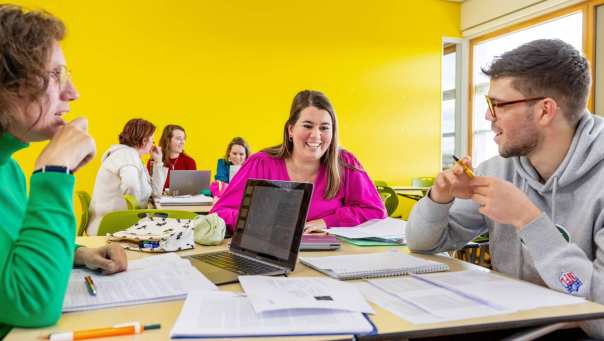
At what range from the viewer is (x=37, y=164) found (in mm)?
989

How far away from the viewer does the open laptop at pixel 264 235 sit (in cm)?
134

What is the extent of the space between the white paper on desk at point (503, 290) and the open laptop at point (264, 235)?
1.21ft

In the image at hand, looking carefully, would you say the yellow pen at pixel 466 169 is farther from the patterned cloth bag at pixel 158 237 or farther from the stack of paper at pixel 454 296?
the patterned cloth bag at pixel 158 237

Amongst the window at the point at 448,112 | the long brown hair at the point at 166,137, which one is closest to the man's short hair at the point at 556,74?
the long brown hair at the point at 166,137

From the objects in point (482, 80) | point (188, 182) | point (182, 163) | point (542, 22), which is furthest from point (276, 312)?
point (482, 80)

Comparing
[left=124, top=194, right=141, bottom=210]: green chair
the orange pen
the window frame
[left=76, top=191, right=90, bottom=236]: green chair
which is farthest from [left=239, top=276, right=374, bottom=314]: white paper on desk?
the window frame

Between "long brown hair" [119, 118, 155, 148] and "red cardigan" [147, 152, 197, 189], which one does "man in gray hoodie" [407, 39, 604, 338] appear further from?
"red cardigan" [147, 152, 197, 189]

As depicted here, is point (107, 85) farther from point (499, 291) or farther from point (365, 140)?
point (499, 291)

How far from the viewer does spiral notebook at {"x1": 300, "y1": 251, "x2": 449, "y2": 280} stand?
1300 millimetres

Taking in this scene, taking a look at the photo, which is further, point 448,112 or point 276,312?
point 448,112

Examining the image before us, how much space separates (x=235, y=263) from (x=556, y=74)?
1.07m

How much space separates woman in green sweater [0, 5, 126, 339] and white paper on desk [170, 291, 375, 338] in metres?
0.25

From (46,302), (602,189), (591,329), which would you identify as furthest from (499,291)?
(46,302)

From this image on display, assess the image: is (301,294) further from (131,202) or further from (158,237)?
(131,202)
